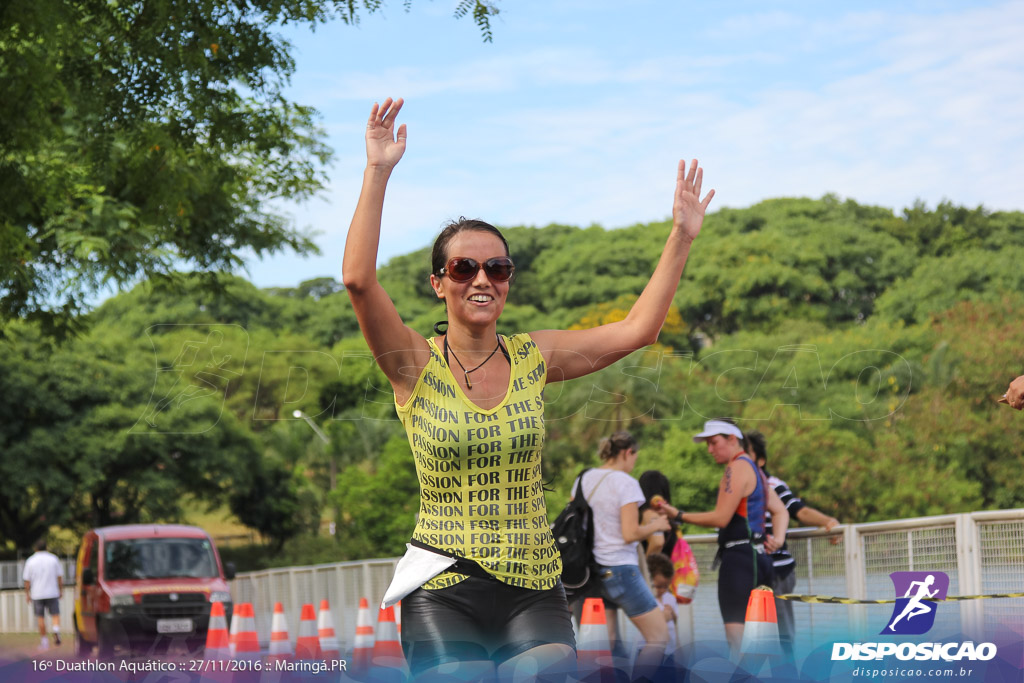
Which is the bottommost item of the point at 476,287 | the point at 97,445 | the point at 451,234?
the point at 476,287

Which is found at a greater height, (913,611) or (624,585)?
(913,611)

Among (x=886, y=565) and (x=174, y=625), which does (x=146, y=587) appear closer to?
(x=174, y=625)

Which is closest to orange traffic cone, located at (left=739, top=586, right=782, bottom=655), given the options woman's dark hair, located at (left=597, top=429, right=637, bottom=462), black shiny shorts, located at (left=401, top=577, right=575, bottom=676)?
black shiny shorts, located at (left=401, top=577, right=575, bottom=676)

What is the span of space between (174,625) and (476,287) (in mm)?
15376

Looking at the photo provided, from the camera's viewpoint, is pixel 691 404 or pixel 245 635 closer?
pixel 245 635

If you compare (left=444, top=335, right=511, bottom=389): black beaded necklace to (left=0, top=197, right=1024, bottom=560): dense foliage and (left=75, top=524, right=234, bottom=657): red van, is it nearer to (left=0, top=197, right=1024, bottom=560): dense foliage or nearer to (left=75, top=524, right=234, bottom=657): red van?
(left=75, top=524, right=234, bottom=657): red van

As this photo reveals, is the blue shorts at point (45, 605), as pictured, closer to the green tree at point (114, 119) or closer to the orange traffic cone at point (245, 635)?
the green tree at point (114, 119)

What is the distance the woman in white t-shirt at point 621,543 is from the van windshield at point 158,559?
11.5m

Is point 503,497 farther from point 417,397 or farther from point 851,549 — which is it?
point 851,549

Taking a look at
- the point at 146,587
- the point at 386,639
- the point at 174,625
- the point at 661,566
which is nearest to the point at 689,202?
the point at 386,639

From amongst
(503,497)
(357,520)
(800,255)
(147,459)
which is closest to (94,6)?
(503,497)

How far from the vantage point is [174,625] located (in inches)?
688

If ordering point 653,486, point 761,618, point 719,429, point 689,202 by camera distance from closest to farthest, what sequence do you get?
1. point 689,202
2. point 761,618
3. point 719,429
4. point 653,486

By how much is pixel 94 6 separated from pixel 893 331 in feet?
160
